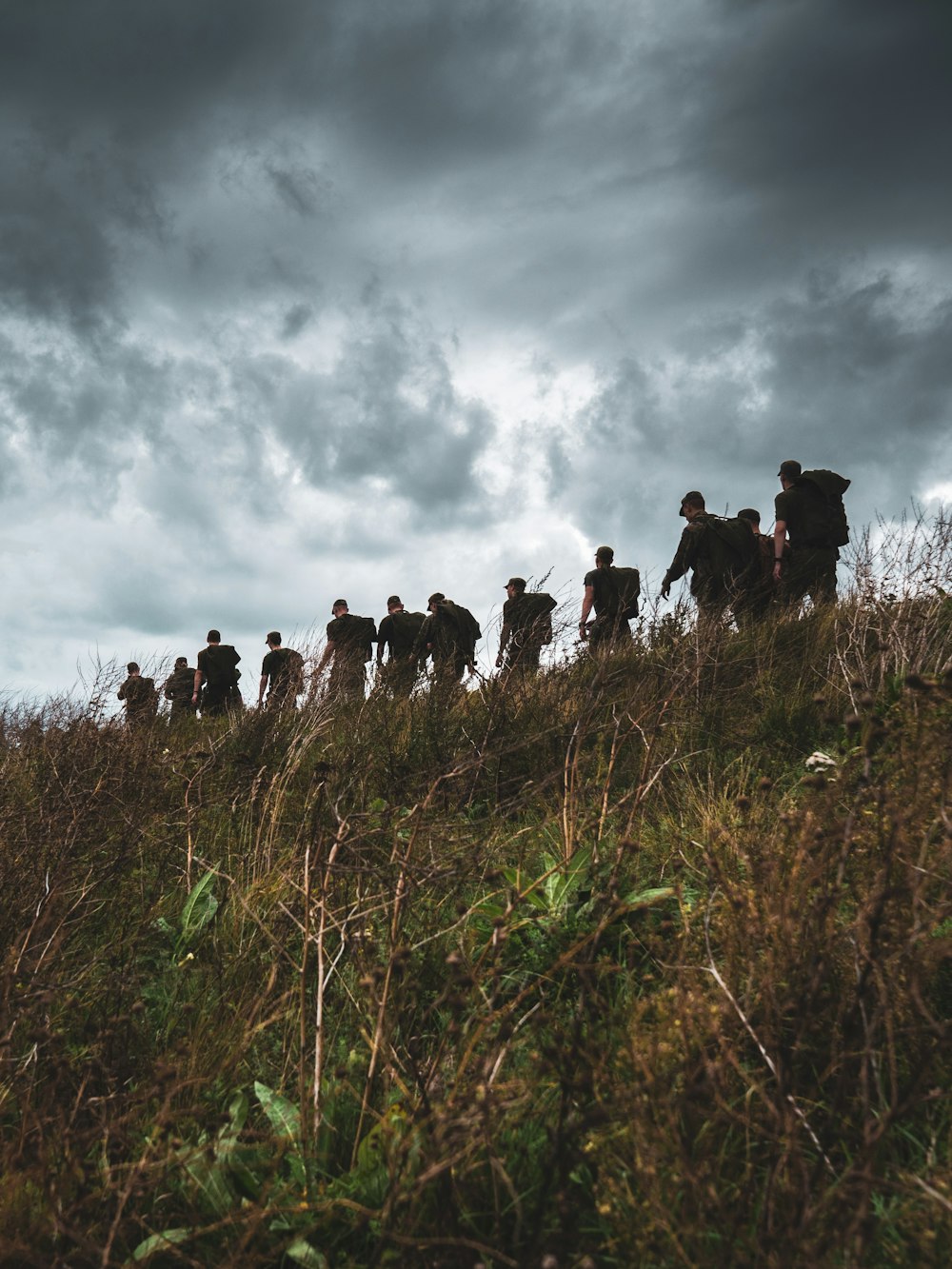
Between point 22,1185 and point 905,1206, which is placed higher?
point 905,1206

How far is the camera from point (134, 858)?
385 centimetres

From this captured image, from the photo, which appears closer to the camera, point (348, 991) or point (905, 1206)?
point (905, 1206)

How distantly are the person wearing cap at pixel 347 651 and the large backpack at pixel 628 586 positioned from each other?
308cm

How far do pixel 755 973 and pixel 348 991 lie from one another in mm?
1109

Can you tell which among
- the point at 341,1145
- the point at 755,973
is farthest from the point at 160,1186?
the point at 755,973

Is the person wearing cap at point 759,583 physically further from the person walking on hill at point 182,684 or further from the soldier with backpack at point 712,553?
the person walking on hill at point 182,684

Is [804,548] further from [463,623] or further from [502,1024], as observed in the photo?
[502,1024]

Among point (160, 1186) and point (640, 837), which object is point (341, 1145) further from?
point (640, 837)

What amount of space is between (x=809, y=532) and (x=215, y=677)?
879 cm

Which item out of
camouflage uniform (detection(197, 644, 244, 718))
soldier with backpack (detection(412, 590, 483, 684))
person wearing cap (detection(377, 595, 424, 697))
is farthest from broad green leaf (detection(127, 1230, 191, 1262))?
camouflage uniform (detection(197, 644, 244, 718))

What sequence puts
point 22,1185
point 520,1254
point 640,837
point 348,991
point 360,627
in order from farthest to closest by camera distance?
point 360,627
point 640,837
point 348,991
point 22,1185
point 520,1254

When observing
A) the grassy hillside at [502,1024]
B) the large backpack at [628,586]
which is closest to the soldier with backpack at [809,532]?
the large backpack at [628,586]

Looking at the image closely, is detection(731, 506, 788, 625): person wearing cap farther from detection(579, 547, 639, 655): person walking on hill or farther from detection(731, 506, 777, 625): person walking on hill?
detection(579, 547, 639, 655): person walking on hill

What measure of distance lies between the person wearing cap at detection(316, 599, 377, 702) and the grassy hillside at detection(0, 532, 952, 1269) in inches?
115
